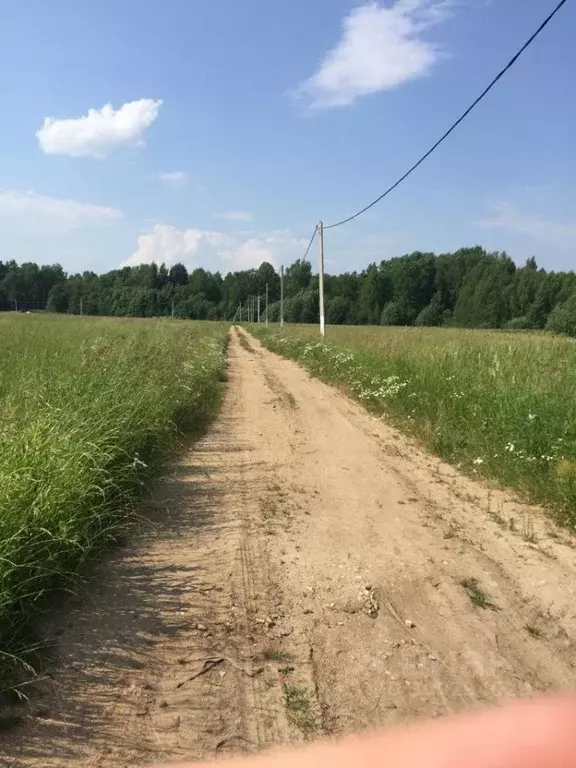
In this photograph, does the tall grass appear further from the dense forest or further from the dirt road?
the dense forest

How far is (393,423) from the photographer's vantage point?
33.7 feet

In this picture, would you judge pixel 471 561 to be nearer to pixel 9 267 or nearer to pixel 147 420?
pixel 147 420

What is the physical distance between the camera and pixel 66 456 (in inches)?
182

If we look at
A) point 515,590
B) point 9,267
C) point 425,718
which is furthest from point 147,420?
point 9,267

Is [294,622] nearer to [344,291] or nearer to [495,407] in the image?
[495,407]

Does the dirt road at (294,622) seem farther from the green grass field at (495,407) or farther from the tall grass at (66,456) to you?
the green grass field at (495,407)

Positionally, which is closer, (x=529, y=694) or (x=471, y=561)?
(x=529, y=694)

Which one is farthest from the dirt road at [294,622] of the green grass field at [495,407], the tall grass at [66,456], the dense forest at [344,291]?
the dense forest at [344,291]

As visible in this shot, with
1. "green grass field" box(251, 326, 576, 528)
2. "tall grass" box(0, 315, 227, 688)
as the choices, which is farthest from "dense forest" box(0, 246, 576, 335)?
"tall grass" box(0, 315, 227, 688)

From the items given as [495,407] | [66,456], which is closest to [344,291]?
[495,407]

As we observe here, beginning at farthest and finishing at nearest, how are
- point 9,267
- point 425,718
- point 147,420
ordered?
1. point 9,267
2. point 147,420
3. point 425,718

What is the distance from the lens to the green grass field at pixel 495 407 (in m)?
6.16

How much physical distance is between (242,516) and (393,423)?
5.38m

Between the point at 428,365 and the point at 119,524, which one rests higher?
the point at 428,365
